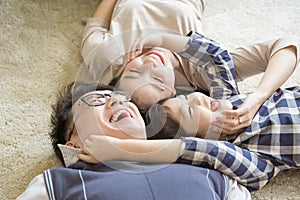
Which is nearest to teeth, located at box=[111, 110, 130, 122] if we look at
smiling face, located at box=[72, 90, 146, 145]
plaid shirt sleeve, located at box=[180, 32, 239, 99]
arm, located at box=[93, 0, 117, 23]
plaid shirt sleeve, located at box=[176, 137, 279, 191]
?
smiling face, located at box=[72, 90, 146, 145]

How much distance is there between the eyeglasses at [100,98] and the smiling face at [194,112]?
89mm

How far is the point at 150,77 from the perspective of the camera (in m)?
1.03

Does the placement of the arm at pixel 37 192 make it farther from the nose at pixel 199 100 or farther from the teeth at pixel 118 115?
the nose at pixel 199 100

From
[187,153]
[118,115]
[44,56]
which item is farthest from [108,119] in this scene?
[44,56]

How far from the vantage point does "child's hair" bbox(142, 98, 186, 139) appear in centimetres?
95

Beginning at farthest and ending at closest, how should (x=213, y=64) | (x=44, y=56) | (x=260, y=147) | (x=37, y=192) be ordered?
(x=44, y=56), (x=213, y=64), (x=260, y=147), (x=37, y=192)

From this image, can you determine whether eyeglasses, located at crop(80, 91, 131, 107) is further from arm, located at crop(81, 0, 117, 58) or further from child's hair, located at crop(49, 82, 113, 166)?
arm, located at crop(81, 0, 117, 58)

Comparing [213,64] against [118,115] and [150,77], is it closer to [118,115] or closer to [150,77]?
[150,77]

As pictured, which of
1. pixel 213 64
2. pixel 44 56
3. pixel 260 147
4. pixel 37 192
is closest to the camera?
pixel 37 192

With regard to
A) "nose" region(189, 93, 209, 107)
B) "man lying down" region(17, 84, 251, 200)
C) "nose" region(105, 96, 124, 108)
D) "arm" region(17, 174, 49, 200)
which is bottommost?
"arm" region(17, 174, 49, 200)

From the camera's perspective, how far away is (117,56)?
1.13 m

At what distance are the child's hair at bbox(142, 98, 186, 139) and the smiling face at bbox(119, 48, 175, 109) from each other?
0.11 feet

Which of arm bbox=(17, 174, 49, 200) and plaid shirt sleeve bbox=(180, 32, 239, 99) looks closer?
arm bbox=(17, 174, 49, 200)

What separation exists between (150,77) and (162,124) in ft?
0.41
